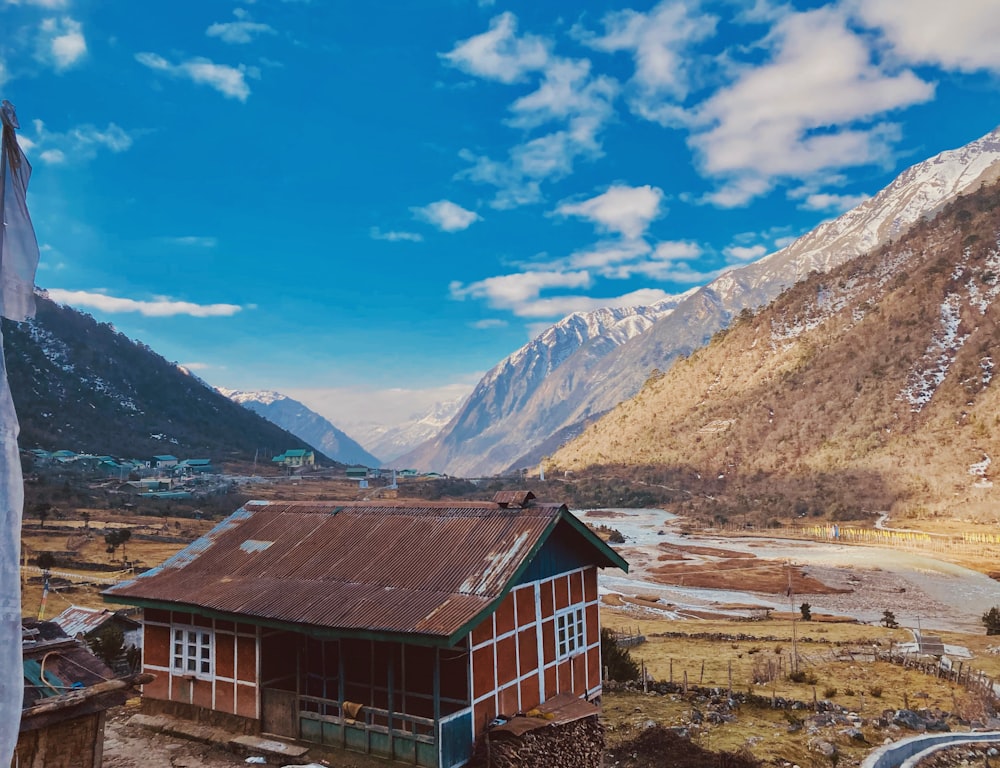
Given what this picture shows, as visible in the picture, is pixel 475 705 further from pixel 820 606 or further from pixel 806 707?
pixel 820 606

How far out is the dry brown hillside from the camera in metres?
104

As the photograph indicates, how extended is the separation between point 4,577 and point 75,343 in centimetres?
20691

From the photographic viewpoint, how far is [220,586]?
18.8 m

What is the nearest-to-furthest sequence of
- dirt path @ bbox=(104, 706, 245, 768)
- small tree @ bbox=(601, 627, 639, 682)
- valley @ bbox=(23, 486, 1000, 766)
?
dirt path @ bbox=(104, 706, 245, 768) → valley @ bbox=(23, 486, 1000, 766) → small tree @ bbox=(601, 627, 639, 682)

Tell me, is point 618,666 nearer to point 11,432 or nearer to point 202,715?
point 202,715

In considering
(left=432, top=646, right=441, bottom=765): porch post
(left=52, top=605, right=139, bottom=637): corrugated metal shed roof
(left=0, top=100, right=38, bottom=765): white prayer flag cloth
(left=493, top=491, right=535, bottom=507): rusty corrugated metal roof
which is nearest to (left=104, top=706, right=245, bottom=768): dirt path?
(left=432, top=646, right=441, bottom=765): porch post

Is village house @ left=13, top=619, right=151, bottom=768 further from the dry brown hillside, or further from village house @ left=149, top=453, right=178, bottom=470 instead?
village house @ left=149, top=453, right=178, bottom=470

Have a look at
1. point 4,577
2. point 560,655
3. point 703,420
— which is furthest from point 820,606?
point 703,420

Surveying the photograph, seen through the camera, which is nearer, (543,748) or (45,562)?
(543,748)

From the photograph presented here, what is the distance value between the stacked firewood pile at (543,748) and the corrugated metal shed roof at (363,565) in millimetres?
3052

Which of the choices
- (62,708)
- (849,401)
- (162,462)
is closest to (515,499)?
(62,708)

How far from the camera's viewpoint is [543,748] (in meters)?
15.7

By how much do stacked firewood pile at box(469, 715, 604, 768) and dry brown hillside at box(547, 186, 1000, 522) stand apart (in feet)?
293

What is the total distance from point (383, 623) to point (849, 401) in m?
130
